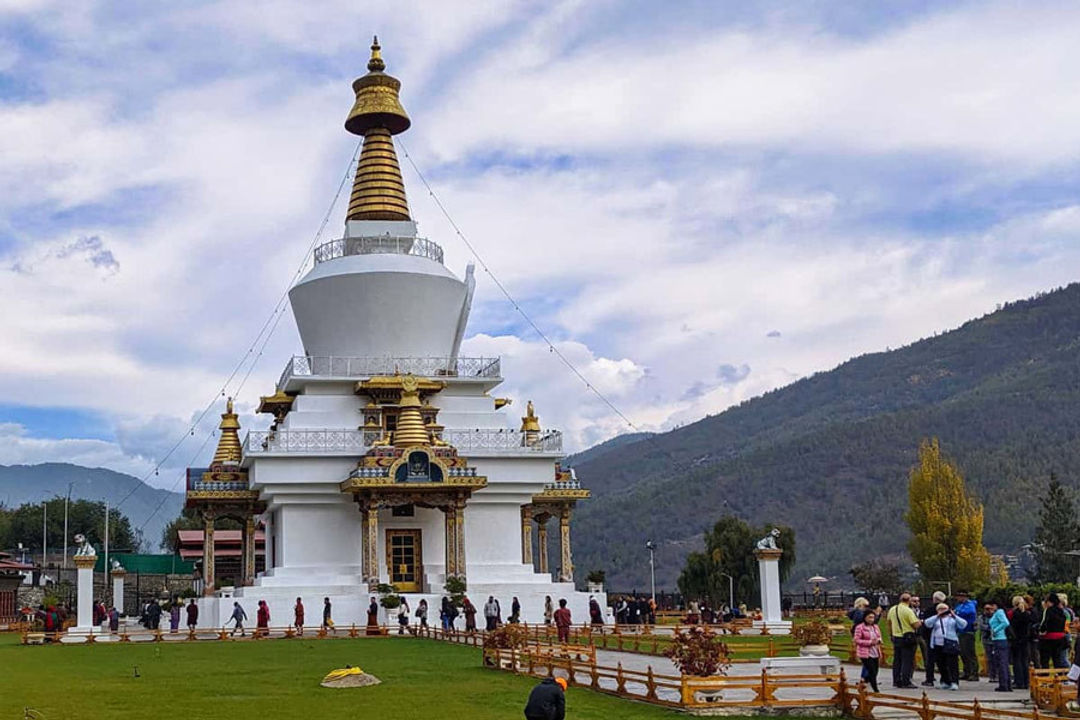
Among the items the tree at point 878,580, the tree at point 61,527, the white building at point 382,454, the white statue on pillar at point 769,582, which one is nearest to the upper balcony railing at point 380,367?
the white building at point 382,454

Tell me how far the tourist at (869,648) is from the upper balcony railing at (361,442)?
2479 cm

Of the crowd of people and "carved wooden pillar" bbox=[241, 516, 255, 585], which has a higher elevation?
"carved wooden pillar" bbox=[241, 516, 255, 585]

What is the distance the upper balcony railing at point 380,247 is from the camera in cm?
4688

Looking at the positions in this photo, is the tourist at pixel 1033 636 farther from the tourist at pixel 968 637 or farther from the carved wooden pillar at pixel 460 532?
the carved wooden pillar at pixel 460 532

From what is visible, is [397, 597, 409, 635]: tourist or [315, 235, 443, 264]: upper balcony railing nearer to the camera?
[397, 597, 409, 635]: tourist

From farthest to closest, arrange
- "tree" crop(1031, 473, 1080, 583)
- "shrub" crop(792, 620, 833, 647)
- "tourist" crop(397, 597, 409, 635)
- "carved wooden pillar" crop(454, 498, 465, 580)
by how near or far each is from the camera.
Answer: "tree" crop(1031, 473, 1080, 583) → "carved wooden pillar" crop(454, 498, 465, 580) → "tourist" crop(397, 597, 409, 635) → "shrub" crop(792, 620, 833, 647)

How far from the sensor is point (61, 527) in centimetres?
9475

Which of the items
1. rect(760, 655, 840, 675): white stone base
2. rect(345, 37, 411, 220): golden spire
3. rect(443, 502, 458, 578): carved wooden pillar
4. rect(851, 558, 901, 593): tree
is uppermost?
rect(345, 37, 411, 220): golden spire

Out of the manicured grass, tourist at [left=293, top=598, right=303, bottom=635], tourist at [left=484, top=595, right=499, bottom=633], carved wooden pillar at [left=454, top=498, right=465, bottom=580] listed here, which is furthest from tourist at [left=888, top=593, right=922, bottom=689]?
carved wooden pillar at [left=454, top=498, right=465, bottom=580]

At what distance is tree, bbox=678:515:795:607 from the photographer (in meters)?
67.4

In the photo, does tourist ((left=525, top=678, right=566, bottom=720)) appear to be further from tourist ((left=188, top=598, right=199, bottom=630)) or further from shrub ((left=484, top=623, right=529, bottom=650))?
tourist ((left=188, top=598, right=199, bottom=630))

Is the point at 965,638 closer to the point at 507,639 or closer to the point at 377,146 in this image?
the point at 507,639

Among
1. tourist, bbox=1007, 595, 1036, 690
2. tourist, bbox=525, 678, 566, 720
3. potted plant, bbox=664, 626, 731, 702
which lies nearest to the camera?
tourist, bbox=525, 678, 566, 720

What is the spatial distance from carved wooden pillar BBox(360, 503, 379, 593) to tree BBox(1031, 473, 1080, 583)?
33487 millimetres
